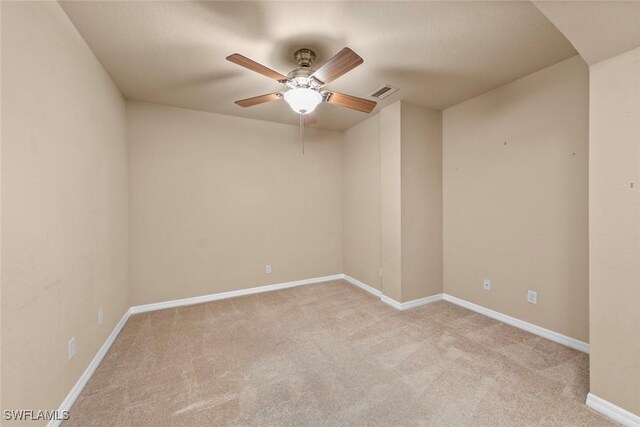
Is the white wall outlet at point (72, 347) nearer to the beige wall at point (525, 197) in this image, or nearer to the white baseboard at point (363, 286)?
the white baseboard at point (363, 286)

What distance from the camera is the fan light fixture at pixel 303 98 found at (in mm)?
1970

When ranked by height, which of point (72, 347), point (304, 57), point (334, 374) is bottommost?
point (334, 374)

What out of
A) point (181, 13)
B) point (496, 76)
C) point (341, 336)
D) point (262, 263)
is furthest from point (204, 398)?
point (496, 76)

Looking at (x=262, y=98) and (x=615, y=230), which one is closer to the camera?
(x=615, y=230)

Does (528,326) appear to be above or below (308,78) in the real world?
below

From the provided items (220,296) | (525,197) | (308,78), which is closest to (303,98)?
(308,78)

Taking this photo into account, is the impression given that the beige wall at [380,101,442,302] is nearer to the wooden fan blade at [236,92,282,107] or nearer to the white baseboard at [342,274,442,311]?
the white baseboard at [342,274,442,311]

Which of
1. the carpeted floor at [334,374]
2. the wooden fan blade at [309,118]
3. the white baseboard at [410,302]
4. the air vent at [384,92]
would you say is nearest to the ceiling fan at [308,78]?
the wooden fan blade at [309,118]

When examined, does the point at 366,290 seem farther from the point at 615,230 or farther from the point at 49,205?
the point at 49,205

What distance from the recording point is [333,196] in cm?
433

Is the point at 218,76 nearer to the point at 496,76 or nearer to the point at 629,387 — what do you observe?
the point at 496,76

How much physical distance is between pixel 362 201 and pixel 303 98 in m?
2.23

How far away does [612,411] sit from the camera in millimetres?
1513

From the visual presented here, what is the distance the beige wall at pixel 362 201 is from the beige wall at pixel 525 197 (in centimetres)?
95
